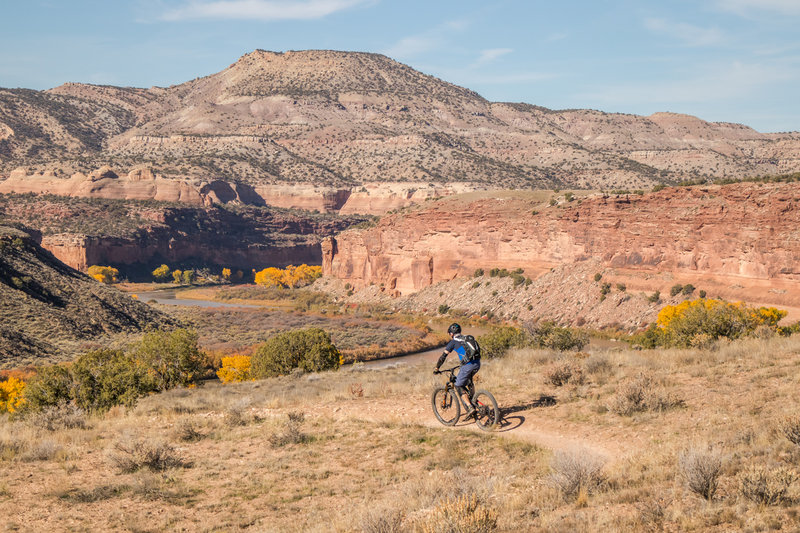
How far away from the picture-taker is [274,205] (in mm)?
152000

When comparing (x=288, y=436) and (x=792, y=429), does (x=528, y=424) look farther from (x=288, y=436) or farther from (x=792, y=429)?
(x=792, y=429)

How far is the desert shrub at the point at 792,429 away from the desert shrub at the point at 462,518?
13.0ft

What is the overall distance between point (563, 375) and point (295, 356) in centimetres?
1902

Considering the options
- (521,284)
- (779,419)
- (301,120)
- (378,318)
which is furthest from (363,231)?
(301,120)

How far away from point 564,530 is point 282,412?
30.2ft

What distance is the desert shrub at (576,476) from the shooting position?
7.98m

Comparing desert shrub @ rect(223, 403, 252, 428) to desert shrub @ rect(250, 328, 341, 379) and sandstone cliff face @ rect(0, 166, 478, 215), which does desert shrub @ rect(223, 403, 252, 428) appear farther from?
sandstone cliff face @ rect(0, 166, 478, 215)

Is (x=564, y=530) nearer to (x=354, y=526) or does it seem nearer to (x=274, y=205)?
(x=354, y=526)

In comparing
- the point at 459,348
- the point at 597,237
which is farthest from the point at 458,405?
the point at 597,237

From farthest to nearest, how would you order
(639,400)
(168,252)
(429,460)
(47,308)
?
1. (168,252)
2. (47,308)
3. (639,400)
4. (429,460)

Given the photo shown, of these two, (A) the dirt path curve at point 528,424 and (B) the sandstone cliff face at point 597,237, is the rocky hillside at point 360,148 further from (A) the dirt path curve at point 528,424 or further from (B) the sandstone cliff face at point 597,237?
(A) the dirt path curve at point 528,424

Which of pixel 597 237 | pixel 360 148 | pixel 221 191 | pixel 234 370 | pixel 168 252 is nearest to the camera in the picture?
pixel 234 370

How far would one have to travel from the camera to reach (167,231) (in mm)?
123688

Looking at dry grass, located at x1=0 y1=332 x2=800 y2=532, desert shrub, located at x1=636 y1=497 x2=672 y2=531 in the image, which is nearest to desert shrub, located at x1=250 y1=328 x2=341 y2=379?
dry grass, located at x1=0 y1=332 x2=800 y2=532
